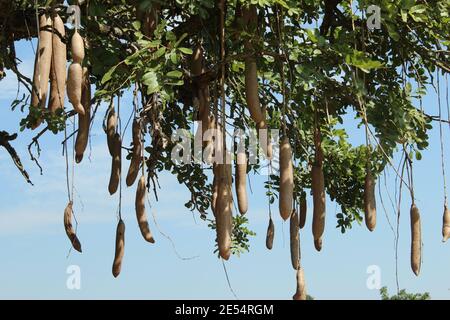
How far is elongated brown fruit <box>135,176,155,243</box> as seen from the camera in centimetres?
277

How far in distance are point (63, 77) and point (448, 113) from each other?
1.71 meters

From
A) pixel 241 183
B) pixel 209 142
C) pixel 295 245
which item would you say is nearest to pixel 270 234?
pixel 295 245

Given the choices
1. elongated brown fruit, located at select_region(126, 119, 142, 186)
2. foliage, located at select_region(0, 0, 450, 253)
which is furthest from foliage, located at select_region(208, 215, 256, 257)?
elongated brown fruit, located at select_region(126, 119, 142, 186)

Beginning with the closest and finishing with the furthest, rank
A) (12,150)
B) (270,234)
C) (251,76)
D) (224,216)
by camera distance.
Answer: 1. (224,216)
2. (251,76)
3. (270,234)
4. (12,150)

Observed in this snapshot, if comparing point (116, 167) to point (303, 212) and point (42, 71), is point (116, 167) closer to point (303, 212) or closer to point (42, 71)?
point (42, 71)

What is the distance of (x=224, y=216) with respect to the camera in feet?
7.94

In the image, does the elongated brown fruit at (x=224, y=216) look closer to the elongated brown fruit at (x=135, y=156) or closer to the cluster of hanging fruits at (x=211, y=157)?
the cluster of hanging fruits at (x=211, y=157)

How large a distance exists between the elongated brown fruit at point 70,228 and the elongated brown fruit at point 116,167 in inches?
6.2

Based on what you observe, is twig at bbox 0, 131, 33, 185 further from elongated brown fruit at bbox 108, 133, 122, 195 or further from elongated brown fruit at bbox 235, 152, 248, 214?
elongated brown fruit at bbox 235, 152, 248, 214

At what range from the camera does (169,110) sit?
14.0 ft

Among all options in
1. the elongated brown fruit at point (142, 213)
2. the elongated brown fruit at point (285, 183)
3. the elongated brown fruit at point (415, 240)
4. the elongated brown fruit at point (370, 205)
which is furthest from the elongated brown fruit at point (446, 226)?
the elongated brown fruit at point (142, 213)

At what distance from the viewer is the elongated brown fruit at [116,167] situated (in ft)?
9.06

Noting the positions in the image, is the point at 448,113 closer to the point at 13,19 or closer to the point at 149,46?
the point at 149,46

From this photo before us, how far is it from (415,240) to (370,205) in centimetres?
20
